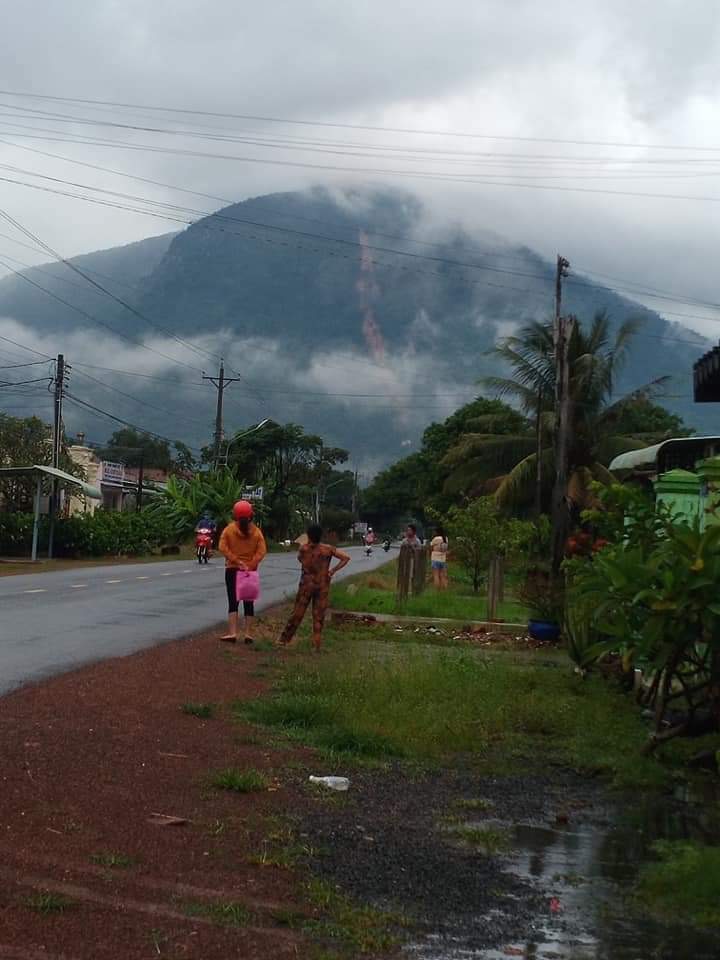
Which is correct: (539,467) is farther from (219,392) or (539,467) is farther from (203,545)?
(219,392)

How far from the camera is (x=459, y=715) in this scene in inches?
469

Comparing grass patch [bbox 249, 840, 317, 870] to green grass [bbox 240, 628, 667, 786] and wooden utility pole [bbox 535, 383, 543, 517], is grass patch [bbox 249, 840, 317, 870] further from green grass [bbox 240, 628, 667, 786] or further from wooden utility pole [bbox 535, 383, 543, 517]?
wooden utility pole [bbox 535, 383, 543, 517]

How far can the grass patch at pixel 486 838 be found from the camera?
24.2ft

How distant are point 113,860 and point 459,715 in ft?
20.3

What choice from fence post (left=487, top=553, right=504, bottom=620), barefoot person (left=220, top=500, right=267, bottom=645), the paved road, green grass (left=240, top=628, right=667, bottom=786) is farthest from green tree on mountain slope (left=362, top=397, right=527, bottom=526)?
green grass (left=240, top=628, right=667, bottom=786)

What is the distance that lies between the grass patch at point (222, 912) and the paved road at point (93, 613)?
6.07 meters

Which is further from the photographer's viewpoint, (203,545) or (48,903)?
(203,545)

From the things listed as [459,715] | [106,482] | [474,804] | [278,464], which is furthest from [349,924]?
[106,482]

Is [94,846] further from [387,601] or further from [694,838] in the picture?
[387,601]

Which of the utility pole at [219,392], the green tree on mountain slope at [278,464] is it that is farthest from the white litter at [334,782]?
the green tree on mountain slope at [278,464]

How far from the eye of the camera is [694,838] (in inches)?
307

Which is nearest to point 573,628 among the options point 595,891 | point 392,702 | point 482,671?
point 482,671

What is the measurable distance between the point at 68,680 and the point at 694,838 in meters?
6.19

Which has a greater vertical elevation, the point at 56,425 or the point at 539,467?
the point at 56,425
